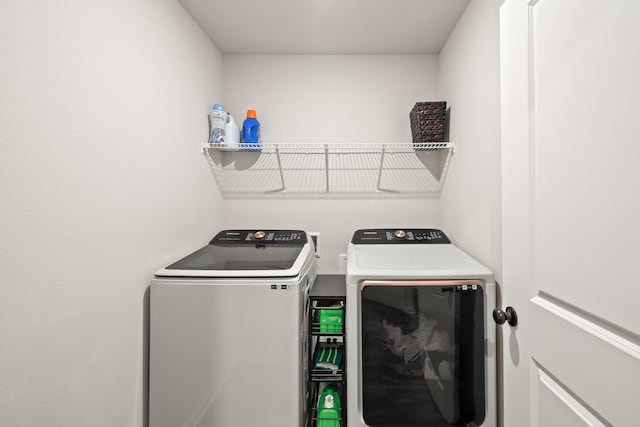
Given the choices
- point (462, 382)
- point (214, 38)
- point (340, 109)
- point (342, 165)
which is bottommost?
point (462, 382)

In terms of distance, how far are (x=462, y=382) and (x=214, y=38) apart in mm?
2494

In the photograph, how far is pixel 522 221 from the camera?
934 millimetres

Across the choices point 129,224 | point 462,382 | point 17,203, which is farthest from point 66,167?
point 462,382

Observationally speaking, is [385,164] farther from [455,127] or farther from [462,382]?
[462,382]

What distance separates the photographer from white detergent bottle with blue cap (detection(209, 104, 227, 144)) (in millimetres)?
1946

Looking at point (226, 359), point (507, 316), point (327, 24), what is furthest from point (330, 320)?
point (327, 24)

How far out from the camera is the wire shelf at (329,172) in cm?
221

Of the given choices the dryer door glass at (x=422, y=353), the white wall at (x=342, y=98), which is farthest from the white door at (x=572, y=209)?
the white wall at (x=342, y=98)

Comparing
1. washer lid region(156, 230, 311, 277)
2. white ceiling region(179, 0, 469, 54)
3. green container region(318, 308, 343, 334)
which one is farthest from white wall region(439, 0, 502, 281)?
washer lid region(156, 230, 311, 277)

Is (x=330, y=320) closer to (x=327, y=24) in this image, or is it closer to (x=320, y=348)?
(x=320, y=348)

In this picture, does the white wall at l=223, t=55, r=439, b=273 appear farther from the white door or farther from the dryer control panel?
the white door

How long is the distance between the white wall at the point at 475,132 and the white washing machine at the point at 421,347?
Answer: 227 mm

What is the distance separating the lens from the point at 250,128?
2.06 meters

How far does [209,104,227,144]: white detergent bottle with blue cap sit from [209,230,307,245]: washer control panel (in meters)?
0.63
